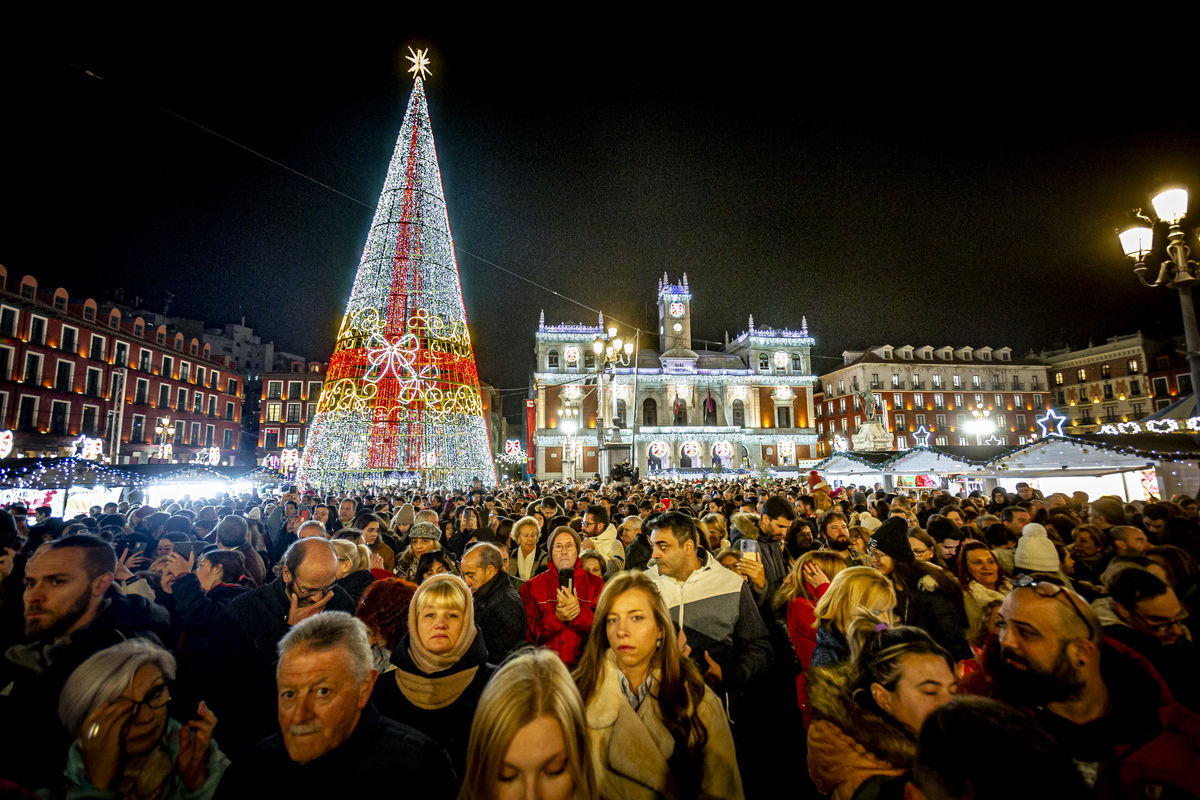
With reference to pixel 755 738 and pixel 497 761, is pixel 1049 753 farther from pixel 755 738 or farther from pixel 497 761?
pixel 755 738

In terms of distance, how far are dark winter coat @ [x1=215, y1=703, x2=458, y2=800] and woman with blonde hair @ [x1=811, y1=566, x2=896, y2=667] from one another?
6.15ft

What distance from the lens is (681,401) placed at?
52000 millimetres

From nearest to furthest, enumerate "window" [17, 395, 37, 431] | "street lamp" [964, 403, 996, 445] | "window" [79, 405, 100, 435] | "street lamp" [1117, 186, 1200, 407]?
"street lamp" [1117, 186, 1200, 407] < "window" [17, 395, 37, 431] < "window" [79, 405, 100, 435] < "street lamp" [964, 403, 996, 445]

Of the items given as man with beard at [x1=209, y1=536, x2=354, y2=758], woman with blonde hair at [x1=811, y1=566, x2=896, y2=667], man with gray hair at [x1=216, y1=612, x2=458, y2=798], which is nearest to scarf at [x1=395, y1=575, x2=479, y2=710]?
man with gray hair at [x1=216, y1=612, x2=458, y2=798]

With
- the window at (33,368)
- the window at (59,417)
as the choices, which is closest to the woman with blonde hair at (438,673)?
the window at (33,368)

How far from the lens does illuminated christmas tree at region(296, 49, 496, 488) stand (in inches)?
590

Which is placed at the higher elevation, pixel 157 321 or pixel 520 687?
pixel 157 321

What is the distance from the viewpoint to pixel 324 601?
3082mm

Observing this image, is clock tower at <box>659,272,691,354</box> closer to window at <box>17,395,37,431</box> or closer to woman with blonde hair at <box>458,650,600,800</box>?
window at <box>17,395,37,431</box>

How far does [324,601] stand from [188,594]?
0.85 meters

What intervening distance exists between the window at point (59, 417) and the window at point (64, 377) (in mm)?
881

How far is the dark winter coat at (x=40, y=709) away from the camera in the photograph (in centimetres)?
192

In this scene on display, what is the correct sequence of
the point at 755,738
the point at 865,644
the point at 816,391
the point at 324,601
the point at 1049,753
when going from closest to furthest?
the point at 1049,753 → the point at 865,644 → the point at 324,601 → the point at 755,738 → the point at 816,391

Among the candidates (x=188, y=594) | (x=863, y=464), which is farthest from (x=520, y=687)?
(x=863, y=464)
